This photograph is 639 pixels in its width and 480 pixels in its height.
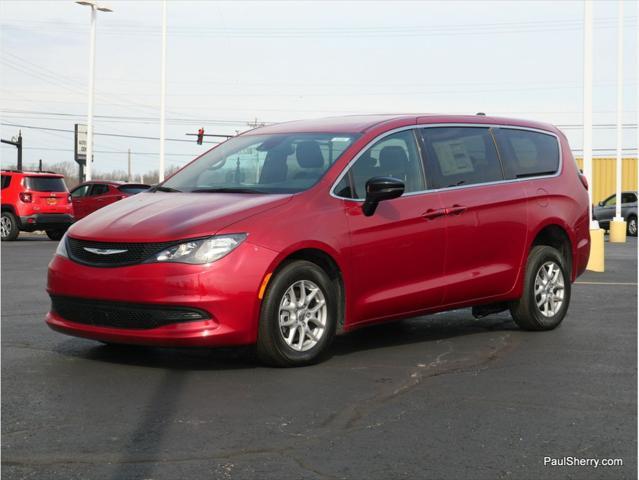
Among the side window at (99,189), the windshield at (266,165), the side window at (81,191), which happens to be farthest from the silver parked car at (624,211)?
the windshield at (266,165)

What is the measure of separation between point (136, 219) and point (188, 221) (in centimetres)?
43

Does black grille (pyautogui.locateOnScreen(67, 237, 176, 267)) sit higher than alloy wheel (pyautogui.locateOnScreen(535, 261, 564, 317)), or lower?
higher

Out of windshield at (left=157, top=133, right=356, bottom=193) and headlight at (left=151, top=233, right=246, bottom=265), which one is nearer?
headlight at (left=151, top=233, right=246, bottom=265)

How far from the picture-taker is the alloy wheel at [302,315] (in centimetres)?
693

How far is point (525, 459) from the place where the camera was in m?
4.70

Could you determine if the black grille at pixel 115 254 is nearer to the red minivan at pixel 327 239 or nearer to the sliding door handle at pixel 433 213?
the red minivan at pixel 327 239

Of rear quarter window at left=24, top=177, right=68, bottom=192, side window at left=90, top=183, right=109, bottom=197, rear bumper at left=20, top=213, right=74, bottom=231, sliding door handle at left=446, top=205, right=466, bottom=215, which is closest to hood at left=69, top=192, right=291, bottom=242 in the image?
sliding door handle at left=446, top=205, right=466, bottom=215

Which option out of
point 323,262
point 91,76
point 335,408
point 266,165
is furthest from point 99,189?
point 335,408

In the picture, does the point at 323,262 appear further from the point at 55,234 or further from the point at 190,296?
the point at 55,234

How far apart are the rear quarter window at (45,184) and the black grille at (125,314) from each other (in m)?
18.5

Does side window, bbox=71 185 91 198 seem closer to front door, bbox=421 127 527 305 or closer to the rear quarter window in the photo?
the rear quarter window

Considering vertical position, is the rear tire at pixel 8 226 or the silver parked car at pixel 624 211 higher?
the silver parked car at pixel 624 211

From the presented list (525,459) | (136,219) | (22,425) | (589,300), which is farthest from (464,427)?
(589,300)

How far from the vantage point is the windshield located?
24.5 ft
